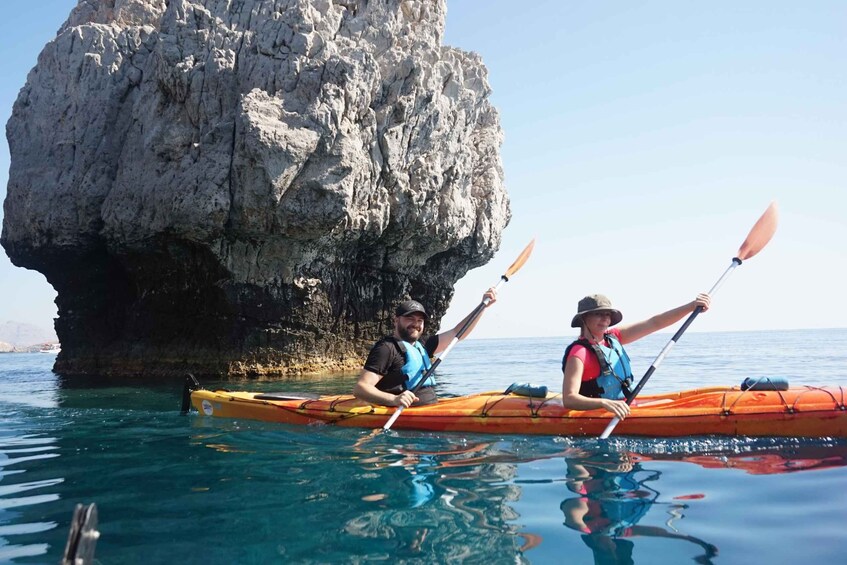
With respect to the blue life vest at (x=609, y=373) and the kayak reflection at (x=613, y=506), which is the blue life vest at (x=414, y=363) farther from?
the kayak reflection at (x=613, y=506)

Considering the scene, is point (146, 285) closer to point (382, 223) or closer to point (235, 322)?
point (235, 322)

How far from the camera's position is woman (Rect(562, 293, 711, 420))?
18.9 ft

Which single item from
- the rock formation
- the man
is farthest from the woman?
the rock formation

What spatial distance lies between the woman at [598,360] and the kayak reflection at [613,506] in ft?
2.01

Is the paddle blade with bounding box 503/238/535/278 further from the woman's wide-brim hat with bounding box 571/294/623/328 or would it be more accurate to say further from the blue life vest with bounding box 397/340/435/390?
the woman's wide-brim hat with bounding box 571/294/623/328

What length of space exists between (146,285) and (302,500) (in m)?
15.6

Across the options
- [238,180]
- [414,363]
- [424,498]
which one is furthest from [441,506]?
[238,180]

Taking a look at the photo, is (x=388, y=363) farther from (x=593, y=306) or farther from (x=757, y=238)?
(x=757, y=238)

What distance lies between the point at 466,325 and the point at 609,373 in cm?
229

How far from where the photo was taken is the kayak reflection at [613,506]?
3.13 meters

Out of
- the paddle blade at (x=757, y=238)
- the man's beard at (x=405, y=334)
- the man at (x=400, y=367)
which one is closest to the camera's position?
the man at (x=400, y=367)

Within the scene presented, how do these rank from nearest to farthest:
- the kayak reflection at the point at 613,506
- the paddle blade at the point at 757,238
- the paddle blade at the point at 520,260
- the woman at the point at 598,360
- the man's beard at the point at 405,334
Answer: the kayak reflection at the point at 613,506 → the woman at the point at 598,360 → the man's beard at the point at 405,334 → the paddle blade at the point at 757,238 → the paddle blade at the point at 520,260

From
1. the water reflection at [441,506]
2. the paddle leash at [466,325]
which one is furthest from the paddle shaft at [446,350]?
the water reflection at [441,506]

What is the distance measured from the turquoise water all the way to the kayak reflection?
13mm
